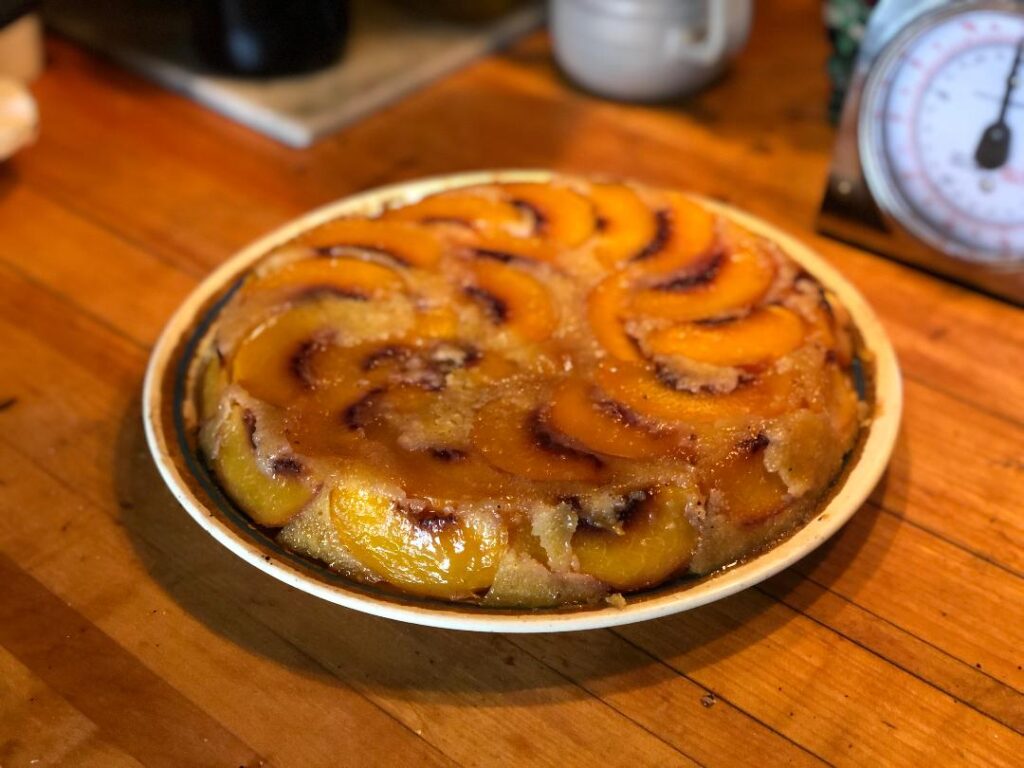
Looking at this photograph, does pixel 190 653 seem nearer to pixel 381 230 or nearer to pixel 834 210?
pixel 381 230

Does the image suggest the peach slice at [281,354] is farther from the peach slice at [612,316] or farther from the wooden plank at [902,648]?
the wooden plank at [902,648]

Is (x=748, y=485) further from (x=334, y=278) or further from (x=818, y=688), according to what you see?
(x=334, y=278)

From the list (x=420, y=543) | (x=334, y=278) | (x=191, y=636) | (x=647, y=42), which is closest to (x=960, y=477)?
(x=420, y=543)

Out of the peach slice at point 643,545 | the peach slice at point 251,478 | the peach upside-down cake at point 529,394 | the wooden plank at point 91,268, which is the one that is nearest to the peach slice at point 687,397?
the peach upside-down cake at point 529,394

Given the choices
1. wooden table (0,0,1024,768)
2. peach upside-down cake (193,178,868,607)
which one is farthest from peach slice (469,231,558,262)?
wooden table (0,0,1024,768)

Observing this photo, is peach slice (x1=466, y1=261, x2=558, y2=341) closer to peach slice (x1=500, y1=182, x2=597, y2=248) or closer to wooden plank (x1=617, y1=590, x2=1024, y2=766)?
peach slice (x1=500, y1=182, x2=597, y2=248)

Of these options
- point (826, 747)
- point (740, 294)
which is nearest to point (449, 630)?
point (826, 747)
